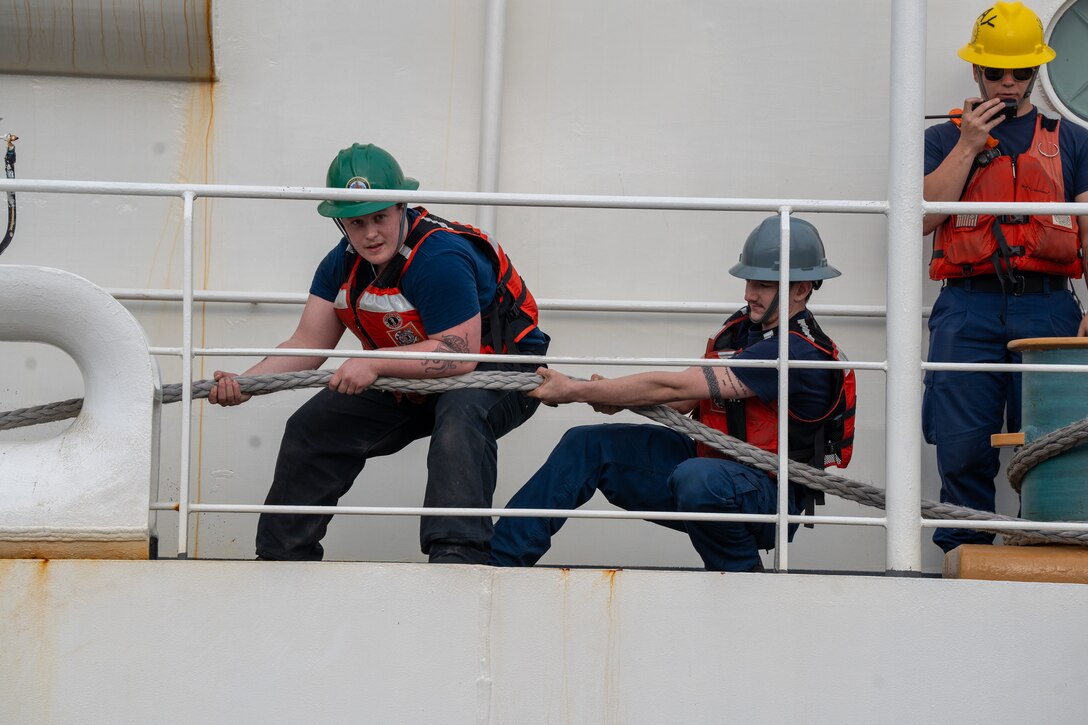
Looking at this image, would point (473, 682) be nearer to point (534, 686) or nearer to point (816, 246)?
point (534, 686)

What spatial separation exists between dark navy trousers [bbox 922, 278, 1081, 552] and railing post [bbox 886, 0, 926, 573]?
89 cm

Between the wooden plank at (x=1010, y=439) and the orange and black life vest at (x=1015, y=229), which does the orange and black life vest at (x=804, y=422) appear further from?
the orange and black life vest at (x=1015, y=229)

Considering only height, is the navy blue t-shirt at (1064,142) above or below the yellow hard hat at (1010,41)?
below

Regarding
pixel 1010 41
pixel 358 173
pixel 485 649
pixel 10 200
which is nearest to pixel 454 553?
pixel 485 649

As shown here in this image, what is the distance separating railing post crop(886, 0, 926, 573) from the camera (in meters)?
3.16

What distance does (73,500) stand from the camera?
120 inches

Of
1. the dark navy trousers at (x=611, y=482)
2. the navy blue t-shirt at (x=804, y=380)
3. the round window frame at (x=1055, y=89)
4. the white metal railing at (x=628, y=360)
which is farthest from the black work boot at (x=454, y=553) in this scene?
the round window frame at (x=1055, y=89)

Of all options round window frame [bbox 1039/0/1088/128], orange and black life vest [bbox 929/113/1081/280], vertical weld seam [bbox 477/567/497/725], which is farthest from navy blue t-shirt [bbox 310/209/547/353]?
round window frame [bbox 1039/0/1088/128]

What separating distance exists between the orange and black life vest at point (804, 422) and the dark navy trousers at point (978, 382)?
586mm

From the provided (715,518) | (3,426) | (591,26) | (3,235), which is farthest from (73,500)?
(591,26)

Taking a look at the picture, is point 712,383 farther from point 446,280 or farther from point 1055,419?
point 1055,419

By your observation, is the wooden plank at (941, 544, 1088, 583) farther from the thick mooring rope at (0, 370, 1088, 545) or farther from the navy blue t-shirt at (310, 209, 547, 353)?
the navy blue t-shirt at (310, 209, 547, 353)

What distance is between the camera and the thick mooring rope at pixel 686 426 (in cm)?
332

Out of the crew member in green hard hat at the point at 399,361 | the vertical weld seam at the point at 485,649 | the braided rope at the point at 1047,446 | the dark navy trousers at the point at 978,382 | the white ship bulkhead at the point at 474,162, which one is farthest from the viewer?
the white ship bulkhead at the point at 474,162
